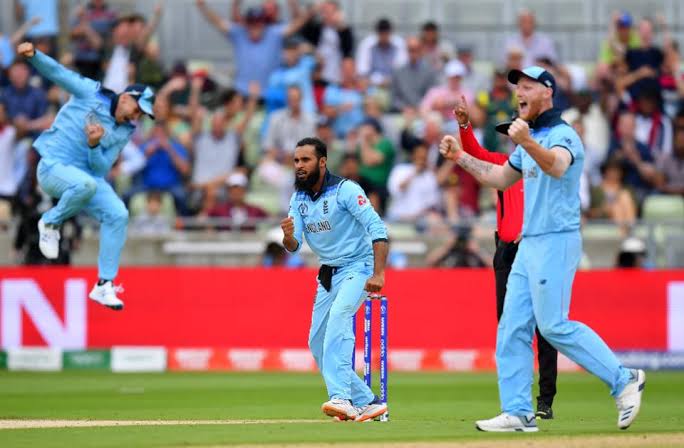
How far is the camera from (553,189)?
412 inches

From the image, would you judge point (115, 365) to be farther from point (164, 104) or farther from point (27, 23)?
point (27, 23)

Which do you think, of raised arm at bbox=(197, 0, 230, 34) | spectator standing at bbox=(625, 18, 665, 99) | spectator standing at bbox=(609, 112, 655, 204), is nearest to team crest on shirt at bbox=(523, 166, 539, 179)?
spectator standing at bbox=(609, 112, 655, 204)

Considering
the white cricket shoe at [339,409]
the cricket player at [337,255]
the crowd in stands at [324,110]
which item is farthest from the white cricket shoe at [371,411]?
the crowd in stands at [324,110]

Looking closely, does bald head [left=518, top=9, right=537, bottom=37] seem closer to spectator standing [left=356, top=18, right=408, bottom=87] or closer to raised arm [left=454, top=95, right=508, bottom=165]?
spectator standing [left=356, top=18, right=408, bottom=87]

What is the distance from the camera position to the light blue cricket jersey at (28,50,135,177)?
48.3 feet

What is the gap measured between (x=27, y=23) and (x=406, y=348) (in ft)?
30.8

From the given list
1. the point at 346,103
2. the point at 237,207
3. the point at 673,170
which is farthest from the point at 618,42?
the point at 237,207

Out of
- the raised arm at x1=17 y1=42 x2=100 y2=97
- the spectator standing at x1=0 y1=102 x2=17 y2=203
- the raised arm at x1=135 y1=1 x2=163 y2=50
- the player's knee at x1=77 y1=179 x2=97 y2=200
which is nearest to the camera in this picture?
the raised arm at x1=17 y1=42 x2=100 y2=97

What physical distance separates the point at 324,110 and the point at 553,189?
13701mm

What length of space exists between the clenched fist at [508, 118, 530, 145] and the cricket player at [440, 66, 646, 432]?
0.33m

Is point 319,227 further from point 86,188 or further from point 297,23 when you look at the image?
point 297,23

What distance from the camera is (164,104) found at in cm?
2384

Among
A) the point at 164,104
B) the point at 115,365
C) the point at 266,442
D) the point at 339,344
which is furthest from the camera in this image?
the point at 164,104

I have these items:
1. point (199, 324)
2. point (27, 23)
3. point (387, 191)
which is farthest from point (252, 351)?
point (27, 23)
